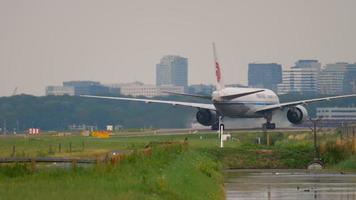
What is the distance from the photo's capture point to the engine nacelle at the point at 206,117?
378ft

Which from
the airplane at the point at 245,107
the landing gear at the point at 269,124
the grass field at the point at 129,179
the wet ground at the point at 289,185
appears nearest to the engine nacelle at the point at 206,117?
the airplane at the point at 245,107

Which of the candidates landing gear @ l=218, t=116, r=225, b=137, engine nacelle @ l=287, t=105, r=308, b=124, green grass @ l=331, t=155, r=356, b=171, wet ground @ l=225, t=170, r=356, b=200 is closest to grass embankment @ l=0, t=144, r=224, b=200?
wet ground @ l=225, t=170, r=356, b=200

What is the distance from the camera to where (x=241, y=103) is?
114m

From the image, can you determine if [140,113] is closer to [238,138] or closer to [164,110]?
[164,110]

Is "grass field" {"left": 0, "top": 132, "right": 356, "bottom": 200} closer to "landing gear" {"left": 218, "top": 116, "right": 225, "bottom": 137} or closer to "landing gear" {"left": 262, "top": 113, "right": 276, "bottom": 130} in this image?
"landing gear" {"left": 218, "top": 116, "right": 225, "bottom": 137}

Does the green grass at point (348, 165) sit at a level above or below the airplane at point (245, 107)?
below

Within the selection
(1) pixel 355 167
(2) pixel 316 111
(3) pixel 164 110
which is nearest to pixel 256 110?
(3) pixel 164 110

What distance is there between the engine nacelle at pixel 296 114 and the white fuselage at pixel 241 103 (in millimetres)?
2224

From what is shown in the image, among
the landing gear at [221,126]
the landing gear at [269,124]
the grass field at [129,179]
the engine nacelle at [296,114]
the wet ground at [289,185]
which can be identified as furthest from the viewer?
the engine nacelle at [296,114]

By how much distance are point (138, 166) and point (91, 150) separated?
30250 mm

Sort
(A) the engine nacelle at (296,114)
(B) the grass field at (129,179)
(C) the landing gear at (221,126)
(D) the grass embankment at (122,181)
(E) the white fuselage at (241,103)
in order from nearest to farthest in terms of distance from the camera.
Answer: (D) the grass embankment at (122,181) < (B) the grass field at (129,179) < (C) the landing gear at (221,126) < (E) the white fuselage at (241,103) < (A) the engine nacelle at (296,114)

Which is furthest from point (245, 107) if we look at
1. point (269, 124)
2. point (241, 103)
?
point (269, 124)

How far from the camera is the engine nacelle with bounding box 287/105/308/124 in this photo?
114 m

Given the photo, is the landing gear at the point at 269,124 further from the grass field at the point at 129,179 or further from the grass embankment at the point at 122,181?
the grass embankment at the point at 122,181
